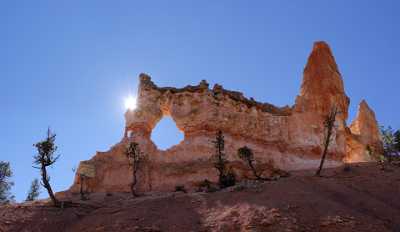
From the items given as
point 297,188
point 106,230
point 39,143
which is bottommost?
point 106,230

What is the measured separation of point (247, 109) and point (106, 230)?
2748cm

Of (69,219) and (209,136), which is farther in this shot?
(209,136)

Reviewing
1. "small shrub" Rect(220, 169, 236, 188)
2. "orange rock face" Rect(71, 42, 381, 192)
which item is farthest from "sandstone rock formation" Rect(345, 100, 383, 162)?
"small shrub" Rect(220, 169, 236, 188)

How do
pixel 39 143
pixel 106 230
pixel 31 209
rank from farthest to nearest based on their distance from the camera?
pixel 39 143 → pixel 31 209 → pixel 106 230

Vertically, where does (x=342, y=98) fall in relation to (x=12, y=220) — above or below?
above

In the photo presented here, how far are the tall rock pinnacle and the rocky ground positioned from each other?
19261mm

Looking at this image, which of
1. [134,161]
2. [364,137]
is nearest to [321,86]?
[364,137]

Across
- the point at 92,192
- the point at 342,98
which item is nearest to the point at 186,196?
the point at 92,192

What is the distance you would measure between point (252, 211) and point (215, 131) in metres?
20.6

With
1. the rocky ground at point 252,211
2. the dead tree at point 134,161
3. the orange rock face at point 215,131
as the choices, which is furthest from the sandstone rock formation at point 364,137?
the dead tree at point 134,161

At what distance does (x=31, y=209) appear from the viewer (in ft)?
88.7

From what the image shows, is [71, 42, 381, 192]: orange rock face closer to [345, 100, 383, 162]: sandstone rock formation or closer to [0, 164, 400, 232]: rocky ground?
[345, 100, 383, 162]: sandstone rock formation

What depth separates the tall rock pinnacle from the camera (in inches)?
1932

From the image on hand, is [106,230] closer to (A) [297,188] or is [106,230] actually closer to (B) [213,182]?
Result: (A) [297,188]
